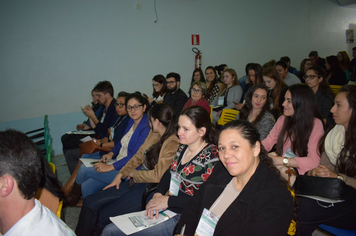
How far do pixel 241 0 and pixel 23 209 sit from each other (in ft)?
23.5

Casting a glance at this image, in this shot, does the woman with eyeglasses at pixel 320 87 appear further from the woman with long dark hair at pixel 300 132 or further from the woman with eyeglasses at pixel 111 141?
the woman with eyeglasses at pixel 111 141

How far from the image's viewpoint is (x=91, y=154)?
3.32 meters

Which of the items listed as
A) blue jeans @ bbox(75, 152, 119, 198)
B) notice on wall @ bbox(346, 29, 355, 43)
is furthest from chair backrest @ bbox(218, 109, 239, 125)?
notice on wall @ bbox(346, 29, 355, 43)

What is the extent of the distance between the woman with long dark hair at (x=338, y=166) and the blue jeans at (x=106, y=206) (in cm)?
127

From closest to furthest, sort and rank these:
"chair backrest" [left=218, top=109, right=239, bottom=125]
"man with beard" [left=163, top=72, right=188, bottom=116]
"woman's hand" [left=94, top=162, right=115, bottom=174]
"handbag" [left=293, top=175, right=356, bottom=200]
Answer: "handbag" [left=293, top=175, right=356, bottom=200], "woman's hand" [left=94, top=162, right=115, bottom=174], "chair backrest" [left=218, top=109, right=239, bottom=125], "man with beard" [left=163, top=72, right=188, bottom=116]

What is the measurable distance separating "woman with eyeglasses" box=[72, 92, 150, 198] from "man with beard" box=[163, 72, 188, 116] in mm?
1647

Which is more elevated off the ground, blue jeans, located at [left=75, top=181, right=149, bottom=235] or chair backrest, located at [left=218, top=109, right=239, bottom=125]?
chair backrest, located at [left=218, top=109, right=239, bottom=125]

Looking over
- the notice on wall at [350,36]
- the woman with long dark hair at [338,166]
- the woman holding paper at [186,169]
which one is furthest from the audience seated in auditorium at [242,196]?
the notice on wall at [350,36]

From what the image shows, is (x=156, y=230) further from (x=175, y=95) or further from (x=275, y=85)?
(x=175, y=95)

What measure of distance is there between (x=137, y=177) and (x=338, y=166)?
5.27 feet

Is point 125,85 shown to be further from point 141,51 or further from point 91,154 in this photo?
point 91,154

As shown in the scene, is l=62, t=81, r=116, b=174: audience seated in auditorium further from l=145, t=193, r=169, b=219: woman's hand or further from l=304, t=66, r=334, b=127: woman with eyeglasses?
l=304, t=66, r=334, b=127: woman with eyeglasses

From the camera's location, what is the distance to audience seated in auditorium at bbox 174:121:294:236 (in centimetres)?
112

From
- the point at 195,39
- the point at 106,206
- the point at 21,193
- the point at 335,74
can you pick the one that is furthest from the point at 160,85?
the point at 335,74
